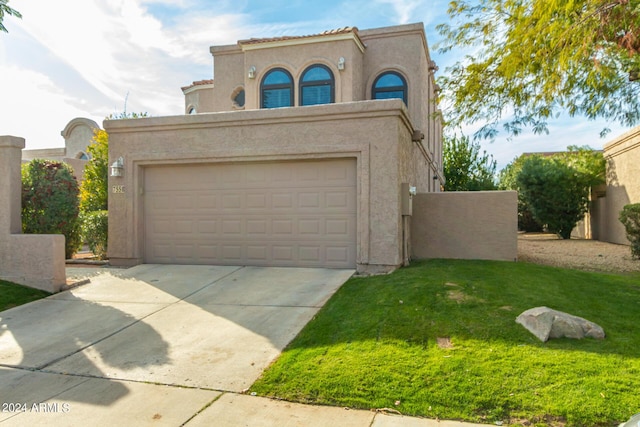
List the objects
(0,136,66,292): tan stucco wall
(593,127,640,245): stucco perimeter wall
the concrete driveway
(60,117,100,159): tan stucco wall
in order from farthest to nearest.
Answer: (60,117,100,159): tan stucco wall, (593,127,640,245): stucco perimeter wall, (0,136,66,292): tan stucco wall, the concrete driveway

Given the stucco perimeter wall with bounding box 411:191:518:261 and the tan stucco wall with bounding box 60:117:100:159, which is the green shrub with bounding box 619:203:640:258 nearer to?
the stucco perimeter wall with bounding box 411:191:518:261

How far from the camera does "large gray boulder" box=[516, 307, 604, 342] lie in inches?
204

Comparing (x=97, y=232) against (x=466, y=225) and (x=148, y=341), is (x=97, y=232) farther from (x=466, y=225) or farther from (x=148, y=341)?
(x=466, y=225)

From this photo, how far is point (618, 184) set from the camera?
58.7 ft

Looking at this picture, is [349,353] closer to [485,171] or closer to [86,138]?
[485,171]

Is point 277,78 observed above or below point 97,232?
above

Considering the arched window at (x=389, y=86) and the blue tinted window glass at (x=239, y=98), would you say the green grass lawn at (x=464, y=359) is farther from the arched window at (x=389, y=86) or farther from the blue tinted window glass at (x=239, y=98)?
the blue tinted window glass at (x=239, y=98)

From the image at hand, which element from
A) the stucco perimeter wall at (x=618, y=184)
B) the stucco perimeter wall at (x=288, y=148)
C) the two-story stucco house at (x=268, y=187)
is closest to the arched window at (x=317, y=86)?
the two-story stucco house at (x=268, y=187)

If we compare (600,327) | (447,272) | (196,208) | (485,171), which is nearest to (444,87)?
(447,272)

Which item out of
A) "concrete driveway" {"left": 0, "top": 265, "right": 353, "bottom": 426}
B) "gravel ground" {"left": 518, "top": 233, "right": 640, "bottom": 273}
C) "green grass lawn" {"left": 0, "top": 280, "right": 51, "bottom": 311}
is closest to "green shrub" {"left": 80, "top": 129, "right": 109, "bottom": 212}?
"concrete driveway" {"left": 0, "top": 265, "right": 353, "bottom": 426}

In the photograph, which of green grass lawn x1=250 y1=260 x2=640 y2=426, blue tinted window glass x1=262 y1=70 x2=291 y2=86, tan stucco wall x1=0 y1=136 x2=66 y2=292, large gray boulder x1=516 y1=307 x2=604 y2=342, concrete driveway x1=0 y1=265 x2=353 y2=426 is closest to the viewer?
green grass lawn x1=250 y1=260 x2=640 y2=426

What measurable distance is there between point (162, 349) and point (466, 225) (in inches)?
307

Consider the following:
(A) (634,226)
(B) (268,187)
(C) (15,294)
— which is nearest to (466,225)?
(B) (268,187)

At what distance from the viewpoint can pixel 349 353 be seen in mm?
5039
